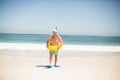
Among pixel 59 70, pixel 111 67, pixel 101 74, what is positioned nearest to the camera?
pixel 101 74

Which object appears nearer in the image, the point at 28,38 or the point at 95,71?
the point at 95,71

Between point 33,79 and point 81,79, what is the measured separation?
0.54 m

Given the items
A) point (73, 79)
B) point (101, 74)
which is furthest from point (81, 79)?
point (101, 74)

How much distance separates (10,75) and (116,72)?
1312 millimetres

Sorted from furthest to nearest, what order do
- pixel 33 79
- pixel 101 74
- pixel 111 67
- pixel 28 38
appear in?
pixel 28 38, pixel 111 67, pixel 101 74, pixel 33 79

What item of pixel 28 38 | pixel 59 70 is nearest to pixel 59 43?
pixel 59 70

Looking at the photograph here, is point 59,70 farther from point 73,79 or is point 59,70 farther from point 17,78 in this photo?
point 17,78

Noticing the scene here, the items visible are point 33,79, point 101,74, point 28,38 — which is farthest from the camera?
point 28,38

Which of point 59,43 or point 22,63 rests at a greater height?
point 59,43

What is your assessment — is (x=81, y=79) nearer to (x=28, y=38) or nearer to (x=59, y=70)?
(x=59, y=70)

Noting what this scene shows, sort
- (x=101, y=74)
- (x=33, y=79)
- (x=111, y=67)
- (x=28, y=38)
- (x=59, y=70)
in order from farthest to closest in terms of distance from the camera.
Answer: (x=28, y=38), (x=111, y=67), (x=59, y=70), (x=101, y=74), (x=33, y=79)

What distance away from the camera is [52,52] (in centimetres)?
334

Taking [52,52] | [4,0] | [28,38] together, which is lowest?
[28,38]

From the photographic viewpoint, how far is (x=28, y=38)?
12727 mm
